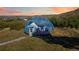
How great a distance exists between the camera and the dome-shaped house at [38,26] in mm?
1135

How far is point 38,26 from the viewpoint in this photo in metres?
1.15

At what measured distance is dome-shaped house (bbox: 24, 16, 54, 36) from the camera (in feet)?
3.72

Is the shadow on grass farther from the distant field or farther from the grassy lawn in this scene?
the grassy lawn

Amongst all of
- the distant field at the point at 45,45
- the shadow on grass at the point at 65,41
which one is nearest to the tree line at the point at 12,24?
the distant field at the point at 45,45

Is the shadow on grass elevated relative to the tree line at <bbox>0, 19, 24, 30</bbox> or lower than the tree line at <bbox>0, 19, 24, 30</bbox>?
lower

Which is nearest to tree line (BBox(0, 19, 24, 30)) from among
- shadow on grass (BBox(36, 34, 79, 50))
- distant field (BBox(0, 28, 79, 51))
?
distant field (BBox(0, 28, 79, 51))

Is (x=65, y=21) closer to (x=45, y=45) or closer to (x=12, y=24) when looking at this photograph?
(x=45, y=45)

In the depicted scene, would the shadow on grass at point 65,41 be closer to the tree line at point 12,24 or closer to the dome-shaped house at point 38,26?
the dome-shaped house at point 38,26

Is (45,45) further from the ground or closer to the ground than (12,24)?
closer to the ground

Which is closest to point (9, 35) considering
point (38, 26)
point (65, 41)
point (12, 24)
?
point (12, 24)

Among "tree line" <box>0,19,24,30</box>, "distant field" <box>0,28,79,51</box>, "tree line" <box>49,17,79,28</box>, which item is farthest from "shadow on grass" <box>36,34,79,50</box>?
"tree line" <box>0,19,24,30</box>

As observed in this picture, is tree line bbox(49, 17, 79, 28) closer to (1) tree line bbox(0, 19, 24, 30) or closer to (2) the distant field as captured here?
(2) the distant field
